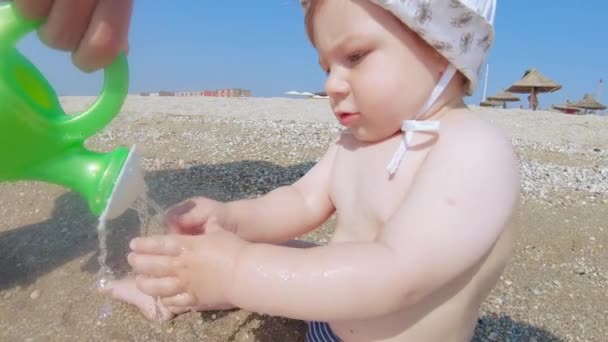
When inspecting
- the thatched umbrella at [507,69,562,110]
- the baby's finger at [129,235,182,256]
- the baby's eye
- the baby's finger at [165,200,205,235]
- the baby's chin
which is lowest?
the thatched umbrella at [507,69,562,110]

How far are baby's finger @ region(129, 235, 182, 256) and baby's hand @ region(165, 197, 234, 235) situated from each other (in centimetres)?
39

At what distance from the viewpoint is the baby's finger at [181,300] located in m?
1.14

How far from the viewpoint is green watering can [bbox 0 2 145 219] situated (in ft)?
4.88

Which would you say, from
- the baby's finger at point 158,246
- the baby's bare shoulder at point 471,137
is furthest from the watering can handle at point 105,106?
the baby's bare shoulder at point 471,137

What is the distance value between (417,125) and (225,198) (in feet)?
5.93

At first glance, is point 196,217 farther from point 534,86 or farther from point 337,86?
point 534,86

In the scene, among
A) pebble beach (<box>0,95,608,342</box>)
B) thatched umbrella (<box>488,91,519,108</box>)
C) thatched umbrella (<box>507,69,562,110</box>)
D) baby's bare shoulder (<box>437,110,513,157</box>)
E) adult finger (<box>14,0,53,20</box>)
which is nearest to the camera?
baby's bare shoulder (<box>437,110,513,157</box>)

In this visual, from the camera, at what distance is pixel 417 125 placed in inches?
52.4

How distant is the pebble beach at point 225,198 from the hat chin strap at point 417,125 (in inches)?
32.0

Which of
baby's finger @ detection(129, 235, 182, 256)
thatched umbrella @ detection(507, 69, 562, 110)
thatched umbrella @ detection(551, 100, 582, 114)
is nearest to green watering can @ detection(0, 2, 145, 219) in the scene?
baby's finger @ detection(129, 235, 182, 256)

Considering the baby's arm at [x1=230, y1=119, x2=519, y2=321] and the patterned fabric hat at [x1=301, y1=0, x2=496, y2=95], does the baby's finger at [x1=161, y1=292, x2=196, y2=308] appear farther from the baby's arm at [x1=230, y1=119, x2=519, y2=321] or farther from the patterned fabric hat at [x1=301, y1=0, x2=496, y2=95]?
the patterned fabric hat at [x1=301, y1=0, x2=496, y2=95]

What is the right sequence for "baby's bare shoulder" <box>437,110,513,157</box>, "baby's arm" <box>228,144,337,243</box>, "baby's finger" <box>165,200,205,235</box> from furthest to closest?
"baby's arm" <box>228,144,337,243</box>
"baby's finger" <box>165,200,205,235</box>
"baby's bare shoulder" <box>437,110,513,157</box>

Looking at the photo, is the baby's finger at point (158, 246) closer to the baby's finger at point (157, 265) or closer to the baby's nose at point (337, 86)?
the baby's finger at point (157, 265)

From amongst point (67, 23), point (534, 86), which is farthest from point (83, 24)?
point (534, 86)
